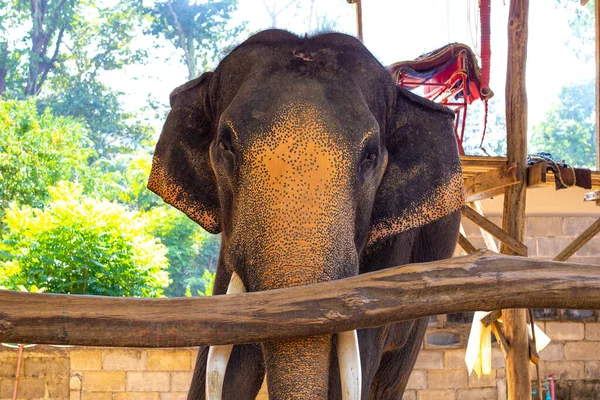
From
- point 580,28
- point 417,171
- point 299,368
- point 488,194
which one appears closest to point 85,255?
point 488,194

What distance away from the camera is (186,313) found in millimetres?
1961

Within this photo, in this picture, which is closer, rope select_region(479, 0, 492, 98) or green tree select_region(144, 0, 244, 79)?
rope select_region(479, 0, 492, 98)

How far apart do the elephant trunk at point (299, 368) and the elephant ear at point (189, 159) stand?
2.97ft

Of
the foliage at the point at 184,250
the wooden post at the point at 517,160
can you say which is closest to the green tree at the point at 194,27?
the foliage at the point at 184,250

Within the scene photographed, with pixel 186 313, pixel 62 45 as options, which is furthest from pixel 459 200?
pixel 62 45

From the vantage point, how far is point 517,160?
17.8ft

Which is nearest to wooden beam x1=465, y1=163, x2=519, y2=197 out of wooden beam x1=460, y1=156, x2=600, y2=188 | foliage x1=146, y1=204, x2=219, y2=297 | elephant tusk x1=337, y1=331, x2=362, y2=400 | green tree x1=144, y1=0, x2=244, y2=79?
wooden beam x1=460, y1=156, x2=600, y2=188

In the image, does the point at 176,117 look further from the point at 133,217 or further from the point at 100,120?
the point at 100,120

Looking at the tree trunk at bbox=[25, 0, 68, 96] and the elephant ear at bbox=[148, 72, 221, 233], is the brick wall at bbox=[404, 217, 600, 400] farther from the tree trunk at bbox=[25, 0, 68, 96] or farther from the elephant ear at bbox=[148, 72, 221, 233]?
the tree trunk at bbox=[25, 0, 68, 96]

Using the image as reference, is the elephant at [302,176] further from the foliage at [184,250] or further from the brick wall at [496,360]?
the foliage at [184,250]

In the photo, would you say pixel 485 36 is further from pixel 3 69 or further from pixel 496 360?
pixel 3 69

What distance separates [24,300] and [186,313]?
32 cm

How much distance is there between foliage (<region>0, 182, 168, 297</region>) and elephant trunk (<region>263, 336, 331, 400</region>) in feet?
26.1

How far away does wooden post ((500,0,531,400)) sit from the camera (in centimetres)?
539
